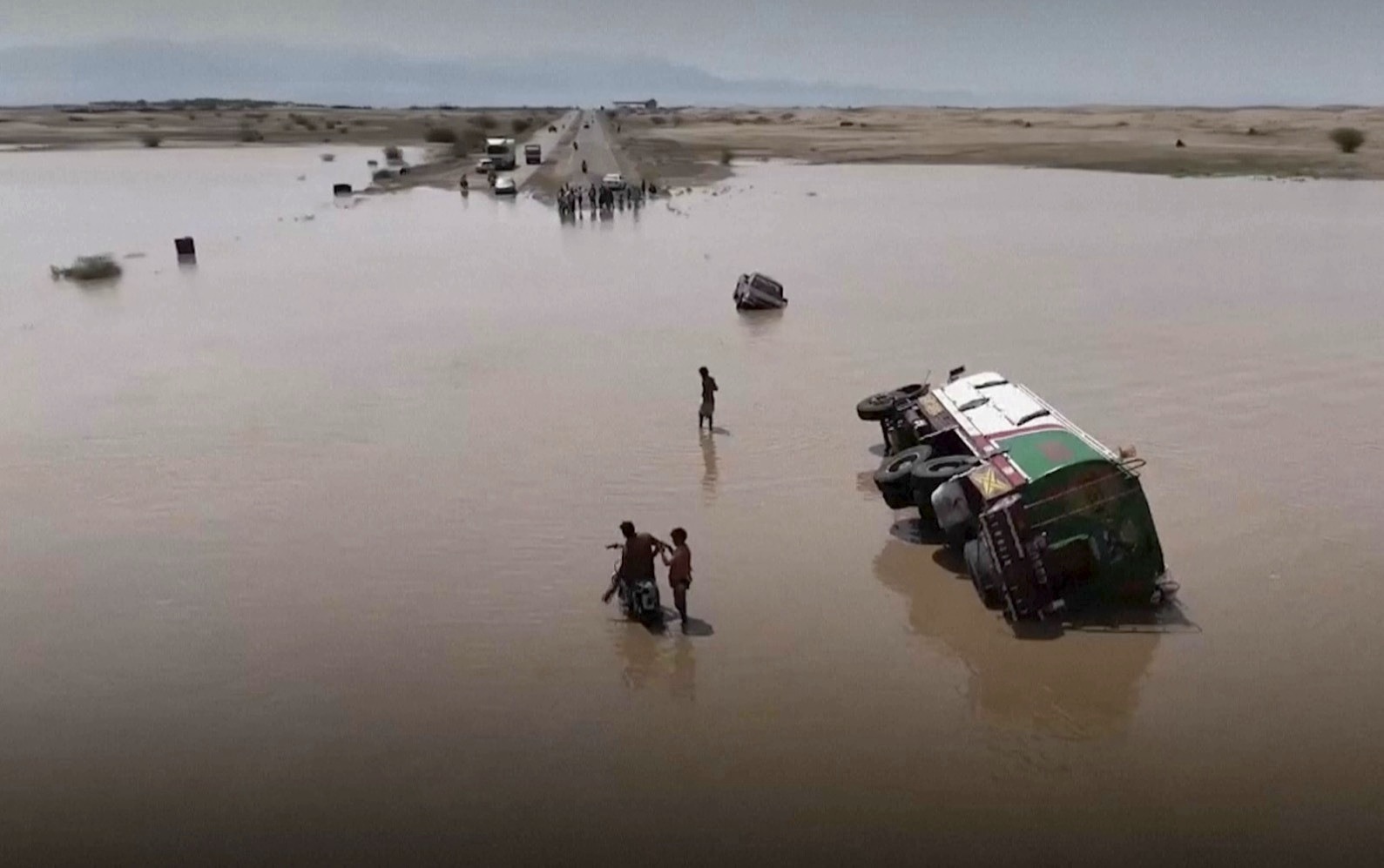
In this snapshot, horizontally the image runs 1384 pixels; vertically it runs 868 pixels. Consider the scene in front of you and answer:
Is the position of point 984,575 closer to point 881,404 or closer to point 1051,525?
point 1051,525

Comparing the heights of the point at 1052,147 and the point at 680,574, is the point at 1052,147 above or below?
below

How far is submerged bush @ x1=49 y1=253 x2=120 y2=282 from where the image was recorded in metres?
31.6

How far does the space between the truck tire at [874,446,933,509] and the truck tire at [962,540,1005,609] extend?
57.4 inches

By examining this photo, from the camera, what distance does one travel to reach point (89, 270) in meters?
31.8

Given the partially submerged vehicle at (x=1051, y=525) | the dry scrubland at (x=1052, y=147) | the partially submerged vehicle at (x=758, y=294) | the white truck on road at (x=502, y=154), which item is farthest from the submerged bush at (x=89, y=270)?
the white truck on road at (x=502, y=154)

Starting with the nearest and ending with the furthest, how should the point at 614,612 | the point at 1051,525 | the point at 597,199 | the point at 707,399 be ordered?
the point at 1051,525 → the point at 614,612 → the point at 707,399 → the point at 597,199

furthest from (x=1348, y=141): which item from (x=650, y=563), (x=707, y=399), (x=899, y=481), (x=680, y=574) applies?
(x=650, y=563)

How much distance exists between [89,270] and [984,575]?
1172 inches

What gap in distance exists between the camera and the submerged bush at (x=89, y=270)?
31.6m

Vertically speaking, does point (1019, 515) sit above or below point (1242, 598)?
above

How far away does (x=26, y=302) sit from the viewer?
2831 centimetres

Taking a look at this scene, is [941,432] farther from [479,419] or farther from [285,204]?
[285,204]

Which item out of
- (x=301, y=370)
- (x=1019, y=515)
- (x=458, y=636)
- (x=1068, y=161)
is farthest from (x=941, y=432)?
(x=1068, y=161)

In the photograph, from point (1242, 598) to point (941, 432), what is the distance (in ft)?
12.7
